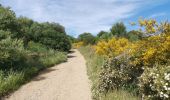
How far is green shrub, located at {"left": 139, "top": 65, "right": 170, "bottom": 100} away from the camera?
8047 mm

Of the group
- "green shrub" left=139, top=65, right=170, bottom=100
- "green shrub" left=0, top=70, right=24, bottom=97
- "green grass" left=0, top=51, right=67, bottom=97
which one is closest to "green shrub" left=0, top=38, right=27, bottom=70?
"green grass" left=0, top=51, right=67, bottom=97

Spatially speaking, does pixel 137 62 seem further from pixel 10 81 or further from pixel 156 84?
pixel 10 81

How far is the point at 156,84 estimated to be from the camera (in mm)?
8328

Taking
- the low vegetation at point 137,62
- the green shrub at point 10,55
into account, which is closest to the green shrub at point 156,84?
the low vegetation at point 137,62

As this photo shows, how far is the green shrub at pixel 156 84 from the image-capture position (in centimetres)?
805

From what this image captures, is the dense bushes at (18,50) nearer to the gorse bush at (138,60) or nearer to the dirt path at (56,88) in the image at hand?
the dirt path at (56,88)

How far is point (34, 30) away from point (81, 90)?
61.1 ft

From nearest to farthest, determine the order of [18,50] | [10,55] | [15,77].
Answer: [15,77], [10,55], [18,50]

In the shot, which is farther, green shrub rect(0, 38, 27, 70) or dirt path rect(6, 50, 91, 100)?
green shrub rect(0, 38, 27, 70)

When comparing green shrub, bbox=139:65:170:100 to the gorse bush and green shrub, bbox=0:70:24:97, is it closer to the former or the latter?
the gorse bush

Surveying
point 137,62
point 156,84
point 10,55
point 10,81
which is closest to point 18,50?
point 10,55

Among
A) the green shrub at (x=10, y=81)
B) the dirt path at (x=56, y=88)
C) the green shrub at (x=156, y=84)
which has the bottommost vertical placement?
the dirt path at (x=56, y=88)

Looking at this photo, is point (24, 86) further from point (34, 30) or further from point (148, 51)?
point (34, 30)

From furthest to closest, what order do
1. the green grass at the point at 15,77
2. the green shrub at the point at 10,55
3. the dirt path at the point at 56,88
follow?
the green shrub at the point at 10,55 < the green grass at the point at 15,77 < the dirt path at the point at 56,88
